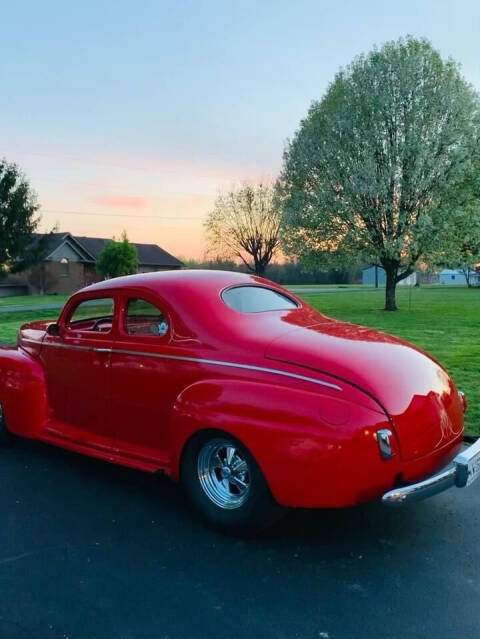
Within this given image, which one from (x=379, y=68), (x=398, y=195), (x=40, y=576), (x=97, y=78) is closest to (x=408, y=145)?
(x=398, y=195)

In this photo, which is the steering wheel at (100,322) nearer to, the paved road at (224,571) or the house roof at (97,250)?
the paved road at (224,571)

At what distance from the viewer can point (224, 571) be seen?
9.62 feet

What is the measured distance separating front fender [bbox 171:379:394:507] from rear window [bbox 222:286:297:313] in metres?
0.94

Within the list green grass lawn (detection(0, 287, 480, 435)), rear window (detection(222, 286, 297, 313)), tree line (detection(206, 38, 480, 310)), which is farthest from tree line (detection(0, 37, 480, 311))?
rear window (detection(222, 286, 297, 313))

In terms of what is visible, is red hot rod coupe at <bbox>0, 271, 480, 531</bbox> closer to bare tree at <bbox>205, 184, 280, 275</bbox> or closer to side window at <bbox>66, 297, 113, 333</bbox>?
side window at <bbox>66, 297, 113, 333</bbox>

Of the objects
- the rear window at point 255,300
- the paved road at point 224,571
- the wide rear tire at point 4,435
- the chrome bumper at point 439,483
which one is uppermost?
the rear window at point 255,300

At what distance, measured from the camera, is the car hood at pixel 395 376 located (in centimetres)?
305

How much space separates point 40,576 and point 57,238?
4714 centimetres

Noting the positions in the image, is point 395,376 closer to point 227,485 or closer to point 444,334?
point 227,485

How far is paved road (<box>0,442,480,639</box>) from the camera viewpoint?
8.14 feet

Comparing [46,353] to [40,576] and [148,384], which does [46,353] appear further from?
[40,576]

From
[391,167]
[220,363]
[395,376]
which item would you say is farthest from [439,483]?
[391,167]

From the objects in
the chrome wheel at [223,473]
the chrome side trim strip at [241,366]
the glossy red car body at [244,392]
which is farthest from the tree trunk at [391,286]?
the chrome wheel at [223,473]

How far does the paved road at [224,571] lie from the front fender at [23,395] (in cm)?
67
